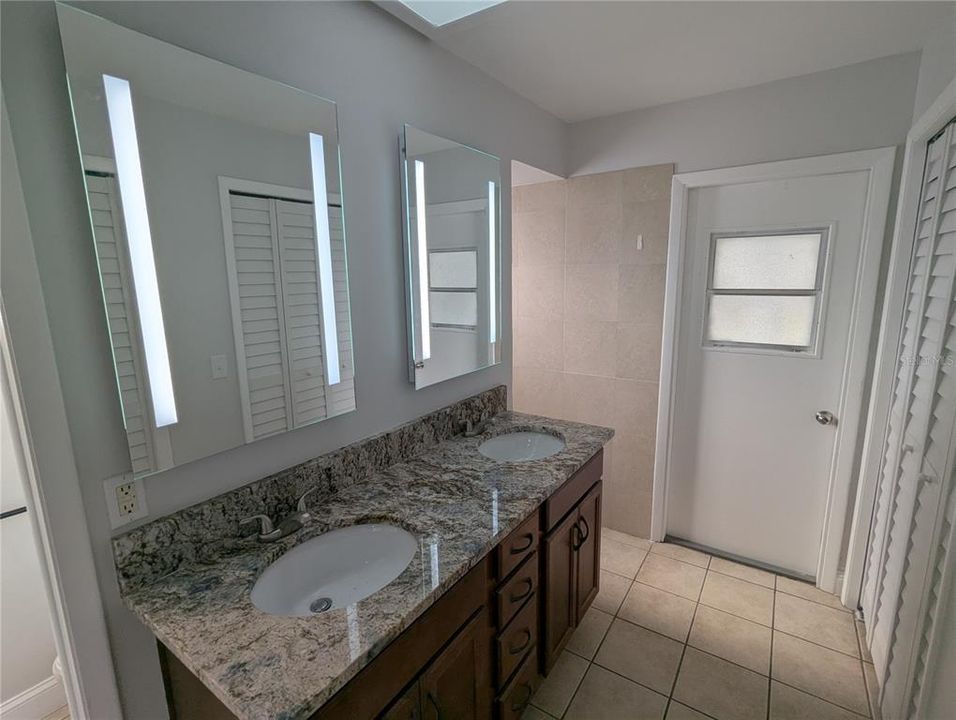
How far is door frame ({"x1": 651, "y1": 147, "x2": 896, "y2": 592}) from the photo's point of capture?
1917 mm

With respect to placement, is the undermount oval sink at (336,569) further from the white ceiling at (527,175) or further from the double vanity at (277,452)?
the white ceiling at (527,175)

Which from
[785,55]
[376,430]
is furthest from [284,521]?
[785,55]

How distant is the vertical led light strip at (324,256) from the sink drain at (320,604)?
607mm

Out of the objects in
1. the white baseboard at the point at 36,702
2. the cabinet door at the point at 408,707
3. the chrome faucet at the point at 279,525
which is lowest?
the white baseboard at the point at 36,702

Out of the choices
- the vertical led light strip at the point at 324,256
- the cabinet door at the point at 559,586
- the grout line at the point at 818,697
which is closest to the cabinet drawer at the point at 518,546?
the cabinet door at the point at 559,586

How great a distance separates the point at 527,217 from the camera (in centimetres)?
283

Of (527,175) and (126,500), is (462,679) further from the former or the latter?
(527,175)

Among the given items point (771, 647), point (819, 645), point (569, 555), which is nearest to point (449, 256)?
point (569, 555)

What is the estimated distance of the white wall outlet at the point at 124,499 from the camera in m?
0.98

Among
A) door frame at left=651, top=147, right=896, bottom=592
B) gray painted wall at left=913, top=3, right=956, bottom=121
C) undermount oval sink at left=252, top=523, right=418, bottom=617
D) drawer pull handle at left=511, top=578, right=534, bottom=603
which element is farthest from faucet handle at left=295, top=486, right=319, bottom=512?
gray painted wall at left=913, top=3, right=956, bottom=121

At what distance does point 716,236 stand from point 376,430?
196 cm

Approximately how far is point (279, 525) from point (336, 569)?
0.20m

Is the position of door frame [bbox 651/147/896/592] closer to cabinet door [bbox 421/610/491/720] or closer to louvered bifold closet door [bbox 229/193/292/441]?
cabinet door [bbox 421/610/491/720]

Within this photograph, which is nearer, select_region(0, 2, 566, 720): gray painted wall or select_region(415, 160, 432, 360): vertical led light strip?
select_region(0, 2, 566, 720): gray painted wall
